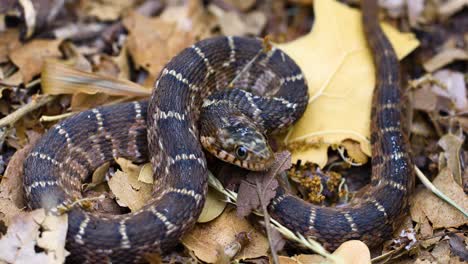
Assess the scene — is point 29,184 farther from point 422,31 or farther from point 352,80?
point 422,31

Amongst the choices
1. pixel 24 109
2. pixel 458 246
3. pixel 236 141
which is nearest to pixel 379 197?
pixel 458 246

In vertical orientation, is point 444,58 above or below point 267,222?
above

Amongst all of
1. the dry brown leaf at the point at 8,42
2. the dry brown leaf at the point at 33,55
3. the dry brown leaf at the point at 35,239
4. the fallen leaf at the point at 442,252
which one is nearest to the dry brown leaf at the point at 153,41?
the dry brown leaf at the point at 33,55

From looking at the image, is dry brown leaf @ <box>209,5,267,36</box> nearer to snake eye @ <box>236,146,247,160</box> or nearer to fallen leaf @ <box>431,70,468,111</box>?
fallen leaf @ <box>431,70,468,111</box>

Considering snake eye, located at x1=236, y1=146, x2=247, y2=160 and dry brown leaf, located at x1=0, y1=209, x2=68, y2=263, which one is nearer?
dry brown leaf, located at x1=0, y1=209, x2=68, y2=263

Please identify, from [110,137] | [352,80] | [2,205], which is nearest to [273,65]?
[352,80]

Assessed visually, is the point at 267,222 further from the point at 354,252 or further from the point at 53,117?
the point at 53,117

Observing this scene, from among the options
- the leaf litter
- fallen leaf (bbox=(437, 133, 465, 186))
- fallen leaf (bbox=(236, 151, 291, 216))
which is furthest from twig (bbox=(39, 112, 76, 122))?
fallen leaf (bbox=(437, 133, 465, 186))
